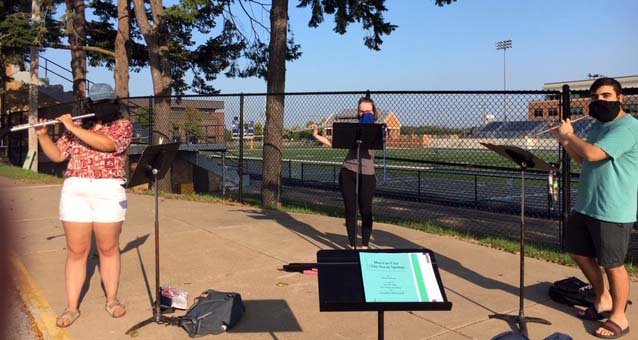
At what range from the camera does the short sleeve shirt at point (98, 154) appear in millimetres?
4203

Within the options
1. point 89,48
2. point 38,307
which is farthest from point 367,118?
point 89,48

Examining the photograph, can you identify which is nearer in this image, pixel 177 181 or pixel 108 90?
pixel 108 90

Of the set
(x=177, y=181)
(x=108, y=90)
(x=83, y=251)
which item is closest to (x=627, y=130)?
(x=108, y=90)

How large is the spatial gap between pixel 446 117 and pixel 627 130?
505 cm

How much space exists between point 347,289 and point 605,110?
104 inches

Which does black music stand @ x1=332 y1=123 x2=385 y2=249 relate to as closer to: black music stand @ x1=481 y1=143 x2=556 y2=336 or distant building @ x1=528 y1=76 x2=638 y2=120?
black music stand @ x1=481 y1=143 x2=556 y2=336

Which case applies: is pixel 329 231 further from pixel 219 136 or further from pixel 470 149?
pixel 219 136

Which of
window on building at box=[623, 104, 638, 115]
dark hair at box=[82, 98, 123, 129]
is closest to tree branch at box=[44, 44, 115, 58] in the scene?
dark hair at box=[82, 98, 123, 129]

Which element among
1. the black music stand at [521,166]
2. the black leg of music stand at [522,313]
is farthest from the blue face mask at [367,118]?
the black leg of music stand at [522,313]

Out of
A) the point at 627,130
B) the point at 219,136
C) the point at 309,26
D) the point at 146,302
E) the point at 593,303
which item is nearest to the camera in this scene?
the point at 627,130

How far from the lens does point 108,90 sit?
4281 mm

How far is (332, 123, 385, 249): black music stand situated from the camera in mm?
5574

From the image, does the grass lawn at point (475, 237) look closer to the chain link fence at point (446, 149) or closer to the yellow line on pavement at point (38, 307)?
the chain link fence at point (446, 149)

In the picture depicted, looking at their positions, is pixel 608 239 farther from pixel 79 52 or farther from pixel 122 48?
pixel 79 52
